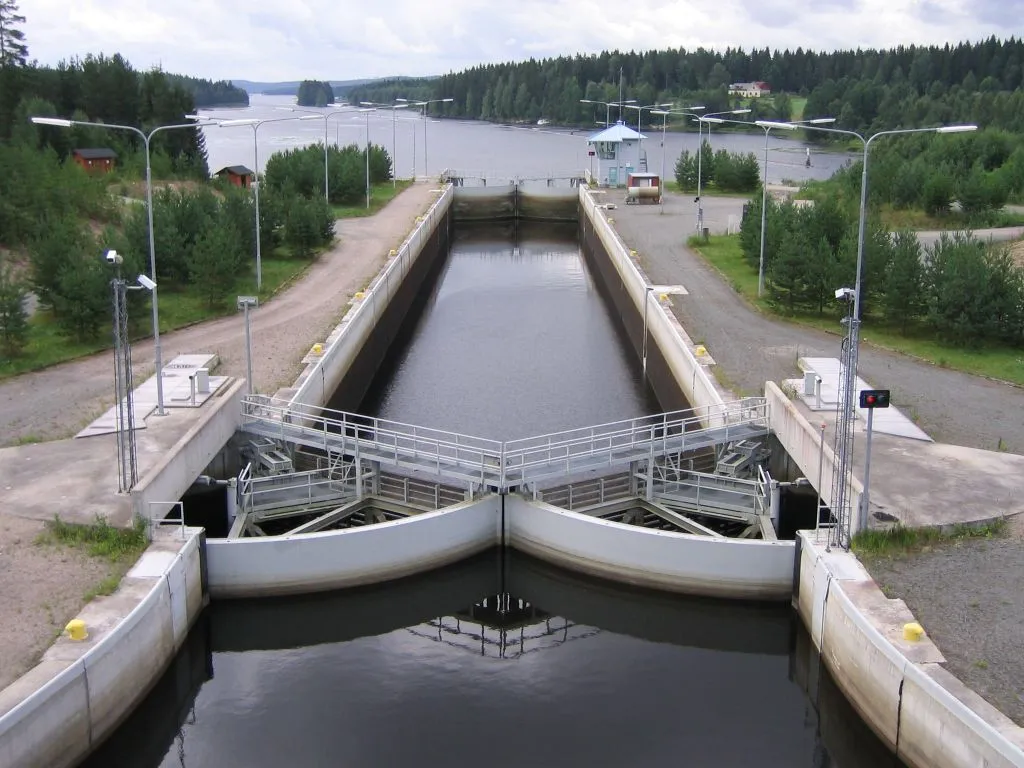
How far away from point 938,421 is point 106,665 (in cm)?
1756

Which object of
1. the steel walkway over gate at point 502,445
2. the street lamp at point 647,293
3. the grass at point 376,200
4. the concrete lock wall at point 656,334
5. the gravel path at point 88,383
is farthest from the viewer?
the grass at point 376,200

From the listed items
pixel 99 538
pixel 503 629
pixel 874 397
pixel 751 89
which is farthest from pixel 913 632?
pixel 751 89

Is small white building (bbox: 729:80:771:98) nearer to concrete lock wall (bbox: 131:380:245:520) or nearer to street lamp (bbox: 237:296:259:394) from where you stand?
street lamp (bbox: 237:296:259:394)

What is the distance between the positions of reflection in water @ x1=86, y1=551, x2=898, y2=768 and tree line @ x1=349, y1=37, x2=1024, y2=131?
90.3 meters

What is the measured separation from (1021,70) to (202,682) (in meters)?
140

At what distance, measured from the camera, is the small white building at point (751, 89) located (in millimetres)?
166800

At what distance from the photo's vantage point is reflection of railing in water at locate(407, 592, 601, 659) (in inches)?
780

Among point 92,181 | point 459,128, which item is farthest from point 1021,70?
point 92,181

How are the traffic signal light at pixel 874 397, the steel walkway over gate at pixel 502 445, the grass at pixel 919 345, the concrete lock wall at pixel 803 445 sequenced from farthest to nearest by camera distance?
1. the grass at pixel 919 345
2. the steel walkway over gate at pixel 502 445
3. the concrete lock wall at pixel 803 445
4. the traffic signal light at pixel 874 397

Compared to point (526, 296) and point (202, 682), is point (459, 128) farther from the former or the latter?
point (202, 682)

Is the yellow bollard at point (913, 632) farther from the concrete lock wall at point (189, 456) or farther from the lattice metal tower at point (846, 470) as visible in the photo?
the concrete lock wall at point (189, 456)

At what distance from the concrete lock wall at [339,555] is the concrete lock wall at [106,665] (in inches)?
27.7

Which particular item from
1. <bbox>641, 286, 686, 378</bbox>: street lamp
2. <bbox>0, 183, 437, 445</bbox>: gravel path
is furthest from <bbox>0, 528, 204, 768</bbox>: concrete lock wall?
<bbox>641, 286, 686, 378</bbox>: street lamp

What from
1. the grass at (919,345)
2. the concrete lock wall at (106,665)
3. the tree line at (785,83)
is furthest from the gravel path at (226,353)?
the tree line at (785,83)
